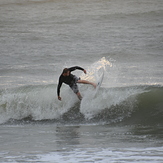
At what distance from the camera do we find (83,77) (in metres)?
12.7

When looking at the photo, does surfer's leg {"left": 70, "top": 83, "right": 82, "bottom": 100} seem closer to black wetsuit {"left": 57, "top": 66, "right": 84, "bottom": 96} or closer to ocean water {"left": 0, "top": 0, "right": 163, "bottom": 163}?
black wetsuit {"left": 57, "top": 66, "right": 84, "bottom": 96}

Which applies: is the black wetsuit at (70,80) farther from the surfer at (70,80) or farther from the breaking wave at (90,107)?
the breaking wave at (90,107)

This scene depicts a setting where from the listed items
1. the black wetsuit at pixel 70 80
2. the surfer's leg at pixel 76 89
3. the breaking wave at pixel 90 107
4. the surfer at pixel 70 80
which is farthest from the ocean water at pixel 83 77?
the black wetsuit at pixel 70 80

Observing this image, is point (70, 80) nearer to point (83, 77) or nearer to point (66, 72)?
point (66, 72)

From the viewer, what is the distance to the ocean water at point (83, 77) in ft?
21.3

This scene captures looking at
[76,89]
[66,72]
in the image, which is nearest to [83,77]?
[76,89]

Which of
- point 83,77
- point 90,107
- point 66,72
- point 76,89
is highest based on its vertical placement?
point 66,72

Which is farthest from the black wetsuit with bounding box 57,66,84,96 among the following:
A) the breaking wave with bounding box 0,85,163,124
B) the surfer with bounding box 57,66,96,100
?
the breaking wave with bounding box 0,85,163,124

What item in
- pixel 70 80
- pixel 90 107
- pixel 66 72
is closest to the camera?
pixel 66 72

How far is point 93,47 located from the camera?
77.2 feet

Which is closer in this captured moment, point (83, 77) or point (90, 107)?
point (90, 107)

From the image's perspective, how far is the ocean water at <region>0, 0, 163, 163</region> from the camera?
648cm

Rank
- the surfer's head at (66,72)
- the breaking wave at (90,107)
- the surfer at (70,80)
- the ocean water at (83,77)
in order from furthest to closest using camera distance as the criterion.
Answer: the breaking wave at (90,107)
the surfer at (70,80)
the surfer's head at (66,72)
the ocean water at (83,77)

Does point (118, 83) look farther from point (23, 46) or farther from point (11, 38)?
point (11, 38)
